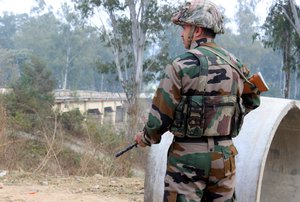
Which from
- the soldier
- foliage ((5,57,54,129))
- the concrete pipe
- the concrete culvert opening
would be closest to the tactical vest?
the soldier

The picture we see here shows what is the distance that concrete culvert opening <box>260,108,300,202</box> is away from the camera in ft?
16.2

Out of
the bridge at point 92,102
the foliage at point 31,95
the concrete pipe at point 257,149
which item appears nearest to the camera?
the concrete pipe at point 257,149

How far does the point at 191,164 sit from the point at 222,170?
6.5 inches

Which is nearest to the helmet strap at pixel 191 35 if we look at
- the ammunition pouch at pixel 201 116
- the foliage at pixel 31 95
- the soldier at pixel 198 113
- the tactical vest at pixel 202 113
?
the soldier at pixel 198 113

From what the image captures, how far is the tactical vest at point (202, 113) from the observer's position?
258 centimetres

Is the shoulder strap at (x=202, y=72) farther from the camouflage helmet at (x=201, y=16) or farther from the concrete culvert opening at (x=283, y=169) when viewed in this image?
the concrete culvert opening at (x=283, y=169)

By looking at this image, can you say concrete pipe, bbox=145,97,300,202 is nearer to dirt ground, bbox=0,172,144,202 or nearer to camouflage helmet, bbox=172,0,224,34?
camouflage helmet, bbox=172,0,224,34

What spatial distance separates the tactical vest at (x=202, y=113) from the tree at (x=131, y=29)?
18.3 metres

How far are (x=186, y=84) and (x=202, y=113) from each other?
0.54 feet

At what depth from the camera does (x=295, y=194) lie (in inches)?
197

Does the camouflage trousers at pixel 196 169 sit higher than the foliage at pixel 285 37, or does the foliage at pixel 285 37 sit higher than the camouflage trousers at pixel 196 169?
the foliage at pixel 285 37

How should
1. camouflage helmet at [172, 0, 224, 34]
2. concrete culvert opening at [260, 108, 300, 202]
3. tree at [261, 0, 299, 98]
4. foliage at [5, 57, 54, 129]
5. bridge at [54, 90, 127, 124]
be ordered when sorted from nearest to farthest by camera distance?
1. camouflage helmet at [172, 0, 224, 34]
2. concrete culvert opening at [260, 108, 300, 202]
3. foliage at [5, 57, 54, 129]
4. tree at [261, 0, 299, 98]
5. bridge at [54, 90, 127, 124]

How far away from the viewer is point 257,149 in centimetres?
364

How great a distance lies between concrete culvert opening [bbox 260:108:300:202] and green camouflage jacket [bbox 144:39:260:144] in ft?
Answer: 7.67
